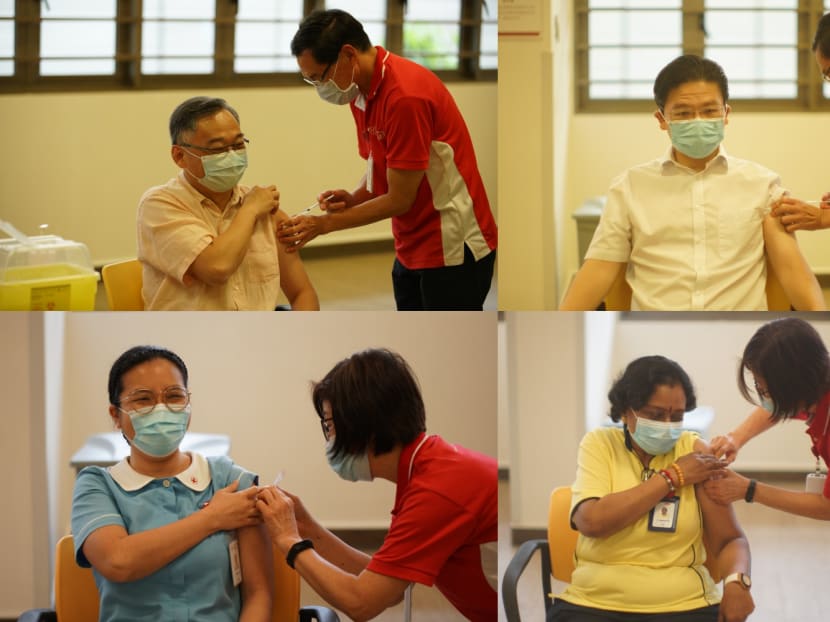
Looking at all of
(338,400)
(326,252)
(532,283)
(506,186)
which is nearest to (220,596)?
(338,400)

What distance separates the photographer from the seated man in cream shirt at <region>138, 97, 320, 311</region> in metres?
2.27

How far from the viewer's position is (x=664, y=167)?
2467 mm

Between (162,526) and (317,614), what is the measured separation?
0.47m

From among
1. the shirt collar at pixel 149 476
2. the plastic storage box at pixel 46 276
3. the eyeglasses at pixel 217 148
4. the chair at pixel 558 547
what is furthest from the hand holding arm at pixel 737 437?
the plastic storage box at pixel 46 276

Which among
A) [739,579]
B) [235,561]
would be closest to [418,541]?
[235,561]

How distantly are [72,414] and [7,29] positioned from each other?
1203 mm

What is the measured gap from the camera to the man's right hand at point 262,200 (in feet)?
7.65

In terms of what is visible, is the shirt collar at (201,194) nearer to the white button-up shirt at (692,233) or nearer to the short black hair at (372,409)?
the short black hair at (372,409)

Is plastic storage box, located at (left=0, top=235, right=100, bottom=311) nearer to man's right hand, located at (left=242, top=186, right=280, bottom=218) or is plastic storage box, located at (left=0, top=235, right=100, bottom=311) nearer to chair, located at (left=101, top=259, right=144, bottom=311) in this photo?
chair, located at (left=101, top=259, right=144, bottom=311)

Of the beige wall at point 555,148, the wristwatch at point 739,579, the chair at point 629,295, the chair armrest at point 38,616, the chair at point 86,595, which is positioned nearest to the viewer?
the chair armrest at point 38,616

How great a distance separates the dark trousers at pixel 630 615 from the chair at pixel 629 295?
87cm

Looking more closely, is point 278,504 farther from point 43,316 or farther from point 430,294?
point 43,316

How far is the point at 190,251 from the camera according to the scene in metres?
2.25

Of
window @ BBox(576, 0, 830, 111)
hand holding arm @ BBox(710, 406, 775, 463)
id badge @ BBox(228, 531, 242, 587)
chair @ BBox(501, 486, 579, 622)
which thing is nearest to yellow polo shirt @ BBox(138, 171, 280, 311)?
id badge @ BBox(228, 531, 242, 587)
